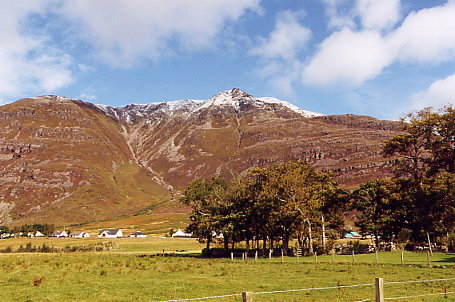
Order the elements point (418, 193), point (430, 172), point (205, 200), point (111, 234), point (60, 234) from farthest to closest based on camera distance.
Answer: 1. point (60, 234)
2. point (111, 234)
3. point (205, 200)
4. point (430, 172)
5. point (418, 193)

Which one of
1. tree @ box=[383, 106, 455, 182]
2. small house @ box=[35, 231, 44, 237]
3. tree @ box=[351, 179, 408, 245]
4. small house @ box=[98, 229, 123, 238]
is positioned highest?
tree @ box=[383, 106, 455, 182]

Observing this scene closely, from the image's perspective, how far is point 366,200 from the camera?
211ft

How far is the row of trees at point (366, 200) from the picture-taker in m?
56.9

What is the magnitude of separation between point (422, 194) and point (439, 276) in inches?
1357

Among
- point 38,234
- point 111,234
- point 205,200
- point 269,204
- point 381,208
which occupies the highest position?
point 205,200

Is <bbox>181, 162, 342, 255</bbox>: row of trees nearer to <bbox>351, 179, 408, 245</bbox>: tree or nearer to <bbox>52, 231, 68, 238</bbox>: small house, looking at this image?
<bbox>351, 179, 408, 245</bbox>: tree

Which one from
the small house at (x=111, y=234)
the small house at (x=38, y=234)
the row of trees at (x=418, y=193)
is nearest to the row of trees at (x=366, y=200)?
the row of trees at (x=418, y=193)

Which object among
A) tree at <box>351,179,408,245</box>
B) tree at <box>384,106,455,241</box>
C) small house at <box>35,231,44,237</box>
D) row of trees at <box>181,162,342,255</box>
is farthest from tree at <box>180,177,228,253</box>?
small house at <box>35,231,44,237</box>

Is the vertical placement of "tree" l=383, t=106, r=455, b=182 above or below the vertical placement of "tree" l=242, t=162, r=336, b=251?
above

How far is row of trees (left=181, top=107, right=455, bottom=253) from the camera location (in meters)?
56.9

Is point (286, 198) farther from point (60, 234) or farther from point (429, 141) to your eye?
point (60, 234)

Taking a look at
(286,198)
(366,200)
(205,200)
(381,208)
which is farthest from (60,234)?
(381,208)

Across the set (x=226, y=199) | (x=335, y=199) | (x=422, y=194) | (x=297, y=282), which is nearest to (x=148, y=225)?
(x=226, y=199)

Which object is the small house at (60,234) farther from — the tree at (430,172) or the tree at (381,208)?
the tree at (430,172)
